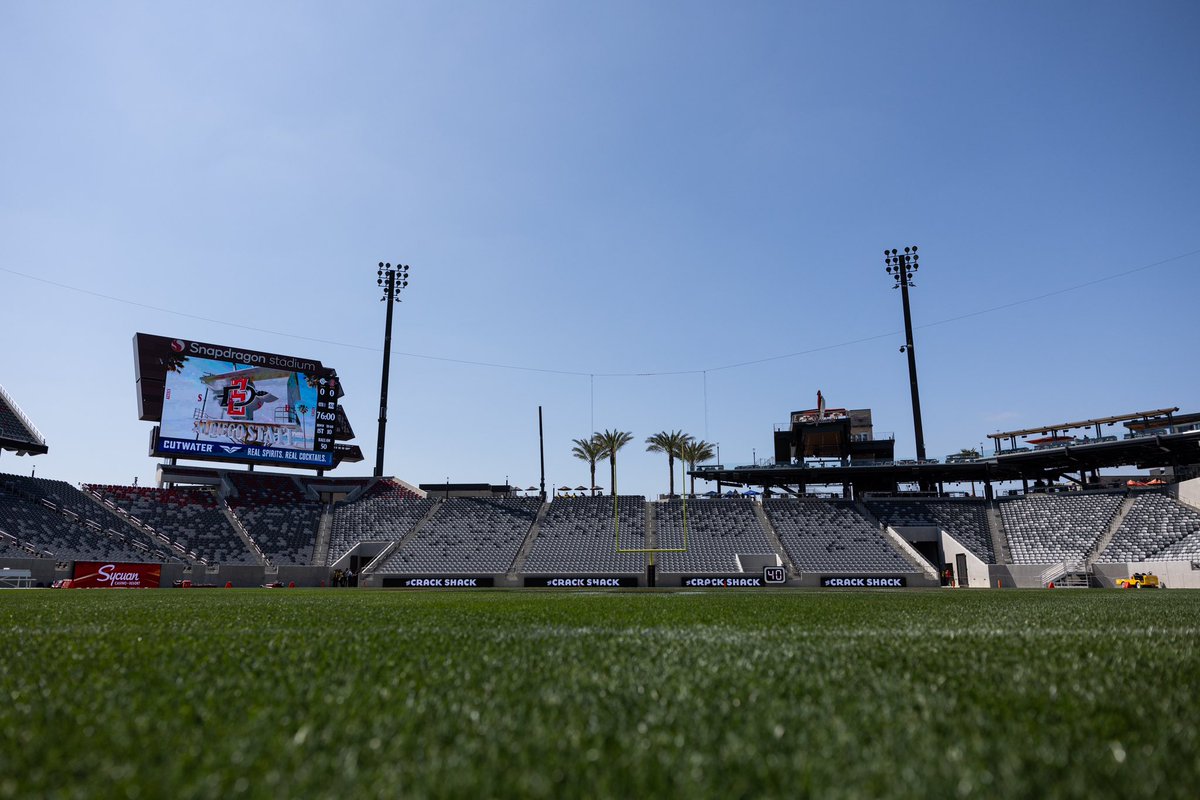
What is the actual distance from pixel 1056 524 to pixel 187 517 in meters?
55.3

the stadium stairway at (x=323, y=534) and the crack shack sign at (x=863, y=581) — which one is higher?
the stadium stairway at (x=323, y=534)

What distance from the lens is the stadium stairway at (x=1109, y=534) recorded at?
1586 inches

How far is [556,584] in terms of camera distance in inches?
1662

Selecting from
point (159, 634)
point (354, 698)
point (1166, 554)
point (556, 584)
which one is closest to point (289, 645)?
point (159, 634)

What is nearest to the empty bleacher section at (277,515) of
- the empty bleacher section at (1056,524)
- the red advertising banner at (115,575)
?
the red advertising banner at (115,575)

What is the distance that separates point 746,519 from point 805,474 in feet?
21.1

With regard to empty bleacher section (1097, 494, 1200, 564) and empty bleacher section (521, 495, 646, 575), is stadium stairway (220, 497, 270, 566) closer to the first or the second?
empty bleacher section (521, 495, 646, 575)

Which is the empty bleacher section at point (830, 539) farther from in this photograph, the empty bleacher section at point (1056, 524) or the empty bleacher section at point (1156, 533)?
the empty bleacher section at point (1156, 533)

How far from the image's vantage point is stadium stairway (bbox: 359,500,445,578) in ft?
144

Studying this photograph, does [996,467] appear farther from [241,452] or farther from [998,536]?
[241,452]

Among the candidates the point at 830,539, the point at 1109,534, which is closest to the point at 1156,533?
the point at 1109,534

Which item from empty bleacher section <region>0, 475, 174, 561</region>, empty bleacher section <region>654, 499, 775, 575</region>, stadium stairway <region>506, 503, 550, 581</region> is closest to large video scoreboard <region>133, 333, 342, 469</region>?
empty bleacher section <region>0, 475, 174, 561</region>

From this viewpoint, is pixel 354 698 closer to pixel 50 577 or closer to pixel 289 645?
pixel 289 645

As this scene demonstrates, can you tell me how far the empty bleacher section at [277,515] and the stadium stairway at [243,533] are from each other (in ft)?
0.67
